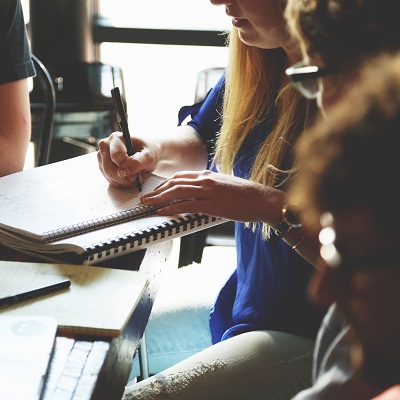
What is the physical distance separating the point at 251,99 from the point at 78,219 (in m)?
0.47

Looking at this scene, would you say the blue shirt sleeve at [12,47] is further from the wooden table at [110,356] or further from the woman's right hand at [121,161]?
the wooden table at [110,356]

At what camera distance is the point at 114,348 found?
784 mm

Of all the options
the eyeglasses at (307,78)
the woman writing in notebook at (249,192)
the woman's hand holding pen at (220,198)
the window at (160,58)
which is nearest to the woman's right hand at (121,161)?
the woman writing in notebook at (249,192)

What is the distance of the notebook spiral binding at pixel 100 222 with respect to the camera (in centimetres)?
100

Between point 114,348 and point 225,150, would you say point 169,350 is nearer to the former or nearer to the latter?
point 225,150

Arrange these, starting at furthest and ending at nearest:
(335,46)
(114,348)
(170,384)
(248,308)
Answer: 1. (248,308)
2. (170,384)
3. (114,348)
4. (335,46)

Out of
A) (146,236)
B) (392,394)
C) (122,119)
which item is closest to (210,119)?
(122,119)

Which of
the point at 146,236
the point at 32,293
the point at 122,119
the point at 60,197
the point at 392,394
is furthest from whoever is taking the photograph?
the point at 122,119

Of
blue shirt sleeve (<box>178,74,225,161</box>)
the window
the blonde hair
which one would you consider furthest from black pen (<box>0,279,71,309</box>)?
the window

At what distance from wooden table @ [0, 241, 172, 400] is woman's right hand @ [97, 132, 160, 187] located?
223mm

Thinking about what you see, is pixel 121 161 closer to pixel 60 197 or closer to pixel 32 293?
pixel 60 197

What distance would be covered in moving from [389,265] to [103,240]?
2.11 ft

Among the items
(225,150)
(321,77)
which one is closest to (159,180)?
(225,150)

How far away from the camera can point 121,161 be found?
121cm
